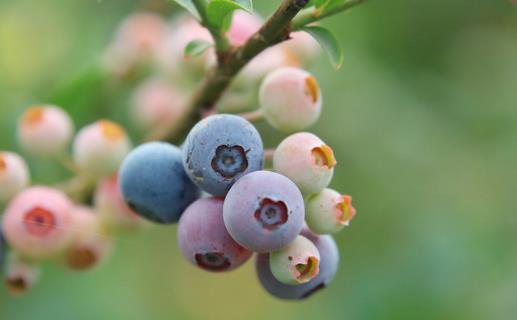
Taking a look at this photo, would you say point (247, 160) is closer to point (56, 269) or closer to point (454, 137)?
point (56, 269)

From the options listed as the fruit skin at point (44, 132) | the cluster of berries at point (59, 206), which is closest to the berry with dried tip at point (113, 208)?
the cluster of berries at point (59, 206)

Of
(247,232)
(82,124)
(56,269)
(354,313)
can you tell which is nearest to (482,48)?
(354,313)

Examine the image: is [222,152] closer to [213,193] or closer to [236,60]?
[213,193]

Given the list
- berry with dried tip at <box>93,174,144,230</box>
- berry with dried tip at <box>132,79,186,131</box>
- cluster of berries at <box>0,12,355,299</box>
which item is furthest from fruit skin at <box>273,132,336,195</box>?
berry with dried tip at <box>132,79,186,131</box>

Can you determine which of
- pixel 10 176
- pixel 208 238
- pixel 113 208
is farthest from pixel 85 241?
pixel 208 238

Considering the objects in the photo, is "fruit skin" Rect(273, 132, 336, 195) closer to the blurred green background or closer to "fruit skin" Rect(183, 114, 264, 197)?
"fruit skin" Rect(183, 114, 264, 197)

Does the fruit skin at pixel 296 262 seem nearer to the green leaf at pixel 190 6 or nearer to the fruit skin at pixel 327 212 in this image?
the fruit skin at pixel 327 212
